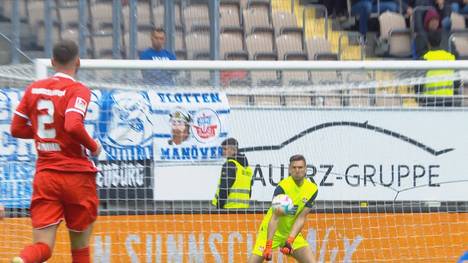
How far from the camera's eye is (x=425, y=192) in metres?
11.4

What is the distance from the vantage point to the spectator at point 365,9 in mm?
15703

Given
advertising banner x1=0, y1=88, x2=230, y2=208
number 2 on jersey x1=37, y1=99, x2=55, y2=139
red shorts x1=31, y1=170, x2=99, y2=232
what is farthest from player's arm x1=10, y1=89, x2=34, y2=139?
advertising banner x1=0, y1=88, x2=230, y2=208

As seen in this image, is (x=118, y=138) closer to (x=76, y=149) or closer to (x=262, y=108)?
(x=262, y=108)

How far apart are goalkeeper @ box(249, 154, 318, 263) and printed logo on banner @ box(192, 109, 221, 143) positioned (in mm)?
816

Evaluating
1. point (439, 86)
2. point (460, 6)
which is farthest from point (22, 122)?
point (460, 6)

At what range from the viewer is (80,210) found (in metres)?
7.99

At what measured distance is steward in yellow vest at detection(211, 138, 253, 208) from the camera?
425 inches

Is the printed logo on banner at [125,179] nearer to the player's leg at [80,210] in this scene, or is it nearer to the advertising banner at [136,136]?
the advertising banner at [136,136]

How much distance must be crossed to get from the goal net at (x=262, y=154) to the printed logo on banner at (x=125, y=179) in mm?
12

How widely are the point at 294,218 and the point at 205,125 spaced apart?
146cm

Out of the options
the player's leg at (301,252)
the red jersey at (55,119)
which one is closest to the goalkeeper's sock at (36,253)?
the red jersey at (55,119)

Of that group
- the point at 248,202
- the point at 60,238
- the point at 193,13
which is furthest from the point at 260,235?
the point at 193,13

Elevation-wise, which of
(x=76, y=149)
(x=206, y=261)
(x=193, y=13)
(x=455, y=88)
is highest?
(x=193, y=13)

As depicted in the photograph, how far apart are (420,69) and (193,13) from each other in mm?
3427
